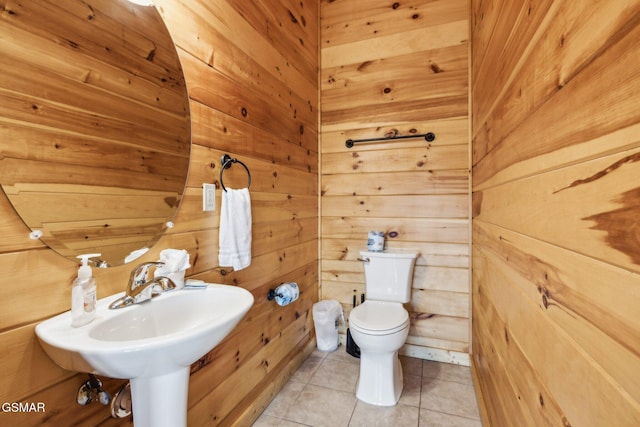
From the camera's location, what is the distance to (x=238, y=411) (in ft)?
4.94

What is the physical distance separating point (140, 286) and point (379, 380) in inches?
56.3

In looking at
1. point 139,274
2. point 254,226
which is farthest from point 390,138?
point 139,274

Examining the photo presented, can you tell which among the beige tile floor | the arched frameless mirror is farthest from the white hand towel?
the beige tile floor

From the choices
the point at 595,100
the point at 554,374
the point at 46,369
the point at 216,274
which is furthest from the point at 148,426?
the point at 595,100

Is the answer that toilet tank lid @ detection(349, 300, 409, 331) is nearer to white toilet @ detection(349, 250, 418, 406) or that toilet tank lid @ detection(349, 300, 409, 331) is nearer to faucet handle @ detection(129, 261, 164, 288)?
white toilet @ detection(349, 250, 418, 406)

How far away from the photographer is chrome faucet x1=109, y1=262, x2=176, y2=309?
2.93ft

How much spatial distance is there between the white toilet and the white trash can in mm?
377

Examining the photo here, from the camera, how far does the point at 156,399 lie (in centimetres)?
82

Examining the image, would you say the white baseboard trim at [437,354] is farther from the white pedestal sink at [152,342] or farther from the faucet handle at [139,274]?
the faucet handle at [139,274]

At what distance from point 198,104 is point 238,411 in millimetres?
1481

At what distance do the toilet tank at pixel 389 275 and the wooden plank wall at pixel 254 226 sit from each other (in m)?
0.48

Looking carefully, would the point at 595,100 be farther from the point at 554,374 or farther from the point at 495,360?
the point at 495,360

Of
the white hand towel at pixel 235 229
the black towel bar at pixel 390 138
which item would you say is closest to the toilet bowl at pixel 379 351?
the white hand towel at pixel 235 229

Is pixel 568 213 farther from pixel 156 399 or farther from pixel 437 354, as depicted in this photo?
pixel 437 354
